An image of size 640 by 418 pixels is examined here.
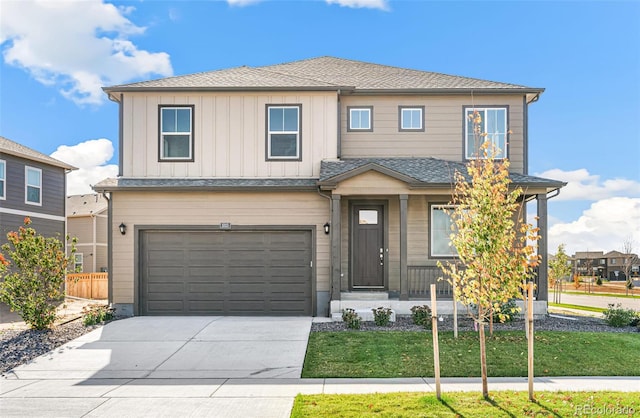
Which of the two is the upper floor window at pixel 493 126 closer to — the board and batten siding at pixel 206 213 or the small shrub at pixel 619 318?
the board and batten siding at pixel 206 213

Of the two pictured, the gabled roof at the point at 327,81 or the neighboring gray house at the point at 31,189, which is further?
the neighboring gray house at the point at 31,189

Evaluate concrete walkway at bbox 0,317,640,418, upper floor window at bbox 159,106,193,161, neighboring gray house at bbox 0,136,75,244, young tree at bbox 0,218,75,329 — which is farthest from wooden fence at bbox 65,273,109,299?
concrete walkway at bbox 0,317,640,418

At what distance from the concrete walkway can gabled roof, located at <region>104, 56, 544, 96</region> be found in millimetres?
6354

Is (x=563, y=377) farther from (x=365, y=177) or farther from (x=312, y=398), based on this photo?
(x=365, y=177)

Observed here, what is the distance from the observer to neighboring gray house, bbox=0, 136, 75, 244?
1761 centimetres

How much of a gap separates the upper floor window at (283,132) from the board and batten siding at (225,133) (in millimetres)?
134

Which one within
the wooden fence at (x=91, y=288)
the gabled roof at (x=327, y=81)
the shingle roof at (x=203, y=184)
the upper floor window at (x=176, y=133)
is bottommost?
the wooden fence at (x=91, y=288)

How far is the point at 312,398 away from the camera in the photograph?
6.13 metres

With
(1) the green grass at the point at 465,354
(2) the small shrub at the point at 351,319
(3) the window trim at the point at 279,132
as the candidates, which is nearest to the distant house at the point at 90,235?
(3) the window trim at the point at 279,132

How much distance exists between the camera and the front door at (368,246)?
42.1 ft

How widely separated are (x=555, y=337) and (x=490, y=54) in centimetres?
847

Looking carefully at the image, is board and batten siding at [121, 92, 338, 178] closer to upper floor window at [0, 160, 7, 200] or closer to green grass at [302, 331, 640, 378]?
green grass at [302, 331, 640, 378]

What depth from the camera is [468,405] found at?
579cm

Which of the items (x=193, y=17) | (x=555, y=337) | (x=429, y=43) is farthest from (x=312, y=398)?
(x=429, y=43)
